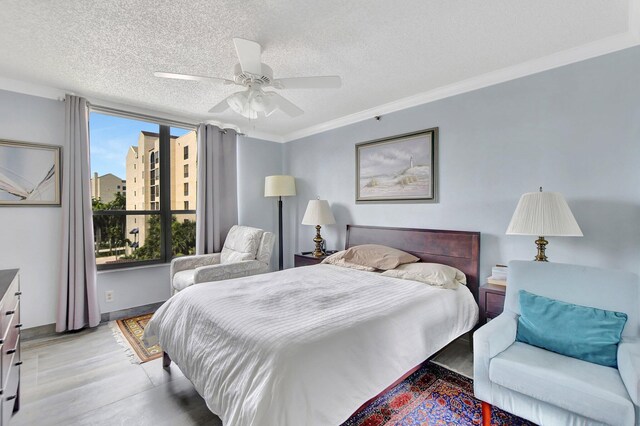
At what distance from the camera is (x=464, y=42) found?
7.12 ft

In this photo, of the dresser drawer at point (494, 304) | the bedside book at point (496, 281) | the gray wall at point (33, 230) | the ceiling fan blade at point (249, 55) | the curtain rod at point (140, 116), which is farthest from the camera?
the curtain rod at point (140, 116)

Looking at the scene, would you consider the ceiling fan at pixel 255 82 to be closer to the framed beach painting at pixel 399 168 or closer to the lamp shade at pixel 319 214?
the framed beach painting at pixel 399 168

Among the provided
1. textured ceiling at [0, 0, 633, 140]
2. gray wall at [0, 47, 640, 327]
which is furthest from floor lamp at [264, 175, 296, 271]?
textured ceiling at [0, 0, 633, 140]

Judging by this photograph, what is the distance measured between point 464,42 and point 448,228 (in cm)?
165

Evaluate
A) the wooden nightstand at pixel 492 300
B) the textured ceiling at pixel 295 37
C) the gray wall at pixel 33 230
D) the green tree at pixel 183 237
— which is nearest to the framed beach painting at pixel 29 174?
the gray wall at pixel 33 230


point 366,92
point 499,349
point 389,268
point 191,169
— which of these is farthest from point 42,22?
point 499,349

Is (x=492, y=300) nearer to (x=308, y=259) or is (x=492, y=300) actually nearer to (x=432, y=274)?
(x=432, y=274)

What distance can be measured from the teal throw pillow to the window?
12.8ft

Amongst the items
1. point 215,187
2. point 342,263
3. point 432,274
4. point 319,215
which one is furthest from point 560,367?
point 215,187

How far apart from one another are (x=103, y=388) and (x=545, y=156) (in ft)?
12.6

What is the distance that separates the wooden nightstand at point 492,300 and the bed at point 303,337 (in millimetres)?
147

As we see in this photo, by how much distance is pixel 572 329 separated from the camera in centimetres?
162

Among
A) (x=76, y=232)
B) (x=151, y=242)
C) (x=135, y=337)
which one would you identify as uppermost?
(x=76, y=232)

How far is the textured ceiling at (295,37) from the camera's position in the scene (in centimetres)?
179
